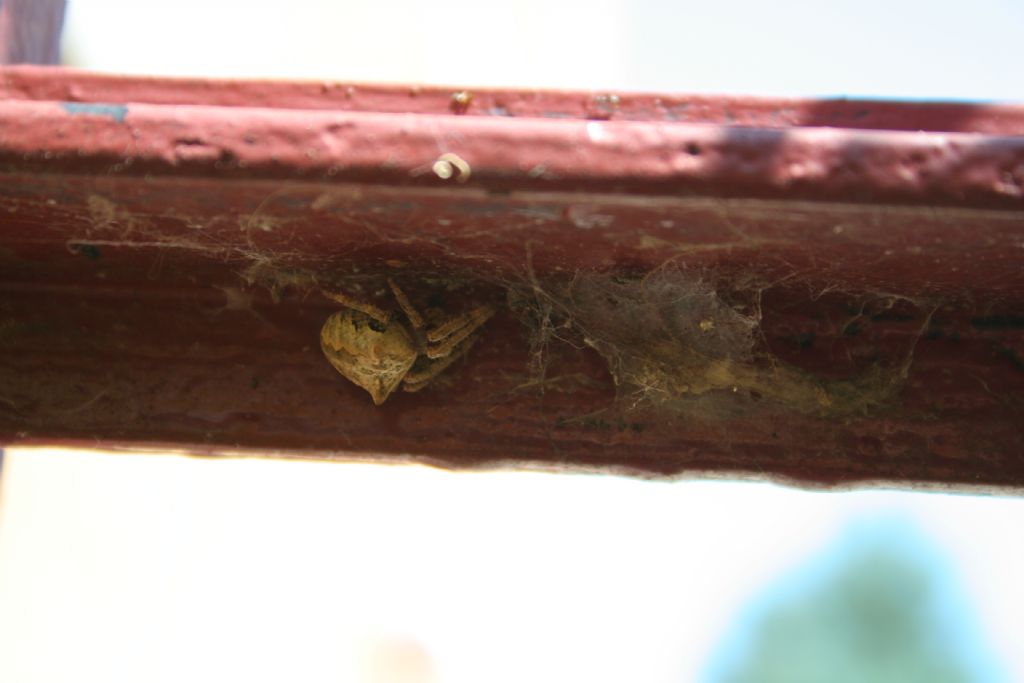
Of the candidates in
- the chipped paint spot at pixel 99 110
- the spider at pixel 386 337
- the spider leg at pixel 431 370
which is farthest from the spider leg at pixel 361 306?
the chipped paint spot at pixel 99 110

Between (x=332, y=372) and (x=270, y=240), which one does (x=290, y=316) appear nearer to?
(x=332, y=372)

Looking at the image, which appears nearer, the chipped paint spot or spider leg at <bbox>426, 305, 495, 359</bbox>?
the chipped paint spot

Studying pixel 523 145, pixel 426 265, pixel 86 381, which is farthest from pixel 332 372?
pixel 523 145

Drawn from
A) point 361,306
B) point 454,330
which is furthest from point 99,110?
point 454,330

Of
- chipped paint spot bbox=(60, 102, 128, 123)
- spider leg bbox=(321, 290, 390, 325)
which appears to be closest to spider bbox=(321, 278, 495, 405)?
spider leg bbox=(321, 290, 390, 325)

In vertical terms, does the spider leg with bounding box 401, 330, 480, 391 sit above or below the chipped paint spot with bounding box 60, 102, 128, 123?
below

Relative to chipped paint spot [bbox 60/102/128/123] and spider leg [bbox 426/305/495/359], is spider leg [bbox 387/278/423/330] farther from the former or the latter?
chipped paint spot [bbox 60/102/128/123]

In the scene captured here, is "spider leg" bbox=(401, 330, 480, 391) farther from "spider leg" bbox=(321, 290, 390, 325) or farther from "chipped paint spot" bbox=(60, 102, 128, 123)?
"chipped paint spot" bbox=(60, 102, 128, 123)

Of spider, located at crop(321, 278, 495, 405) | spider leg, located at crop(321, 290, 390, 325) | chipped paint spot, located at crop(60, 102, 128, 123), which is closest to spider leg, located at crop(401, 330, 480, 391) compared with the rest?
spider, located at crop(321, 278, 495, 405)
